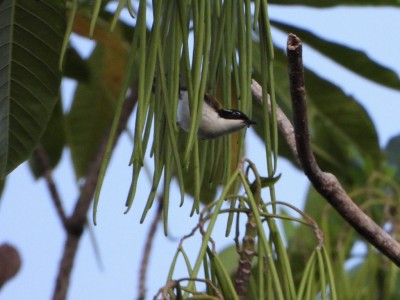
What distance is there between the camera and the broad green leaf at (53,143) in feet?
6.74

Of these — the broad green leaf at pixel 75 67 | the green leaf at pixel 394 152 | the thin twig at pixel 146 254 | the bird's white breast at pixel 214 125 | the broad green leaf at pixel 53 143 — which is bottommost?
the thin twig at pixel 146 254

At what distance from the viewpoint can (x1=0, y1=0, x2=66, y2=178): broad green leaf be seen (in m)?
1.24

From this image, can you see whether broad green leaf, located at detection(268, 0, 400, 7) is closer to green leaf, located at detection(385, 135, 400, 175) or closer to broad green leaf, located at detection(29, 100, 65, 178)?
broad green leaf, located at detection(29, 100, 65, 178)

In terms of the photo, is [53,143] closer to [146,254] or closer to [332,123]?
[146,254]

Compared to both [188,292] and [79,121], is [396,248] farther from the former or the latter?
[79,121]

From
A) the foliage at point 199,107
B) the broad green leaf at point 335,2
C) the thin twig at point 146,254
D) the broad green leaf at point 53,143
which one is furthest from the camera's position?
the broad green leaf at point 53,143

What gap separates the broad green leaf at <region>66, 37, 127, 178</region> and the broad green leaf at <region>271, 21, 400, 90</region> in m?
0.34

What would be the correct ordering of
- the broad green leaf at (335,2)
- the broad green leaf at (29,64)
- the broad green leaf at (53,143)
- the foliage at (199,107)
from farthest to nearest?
the broad green leaf at (53,143) → the broad green leaf at (335,2) → the broad green leaf at (29,64) → the foliage at (199,107)

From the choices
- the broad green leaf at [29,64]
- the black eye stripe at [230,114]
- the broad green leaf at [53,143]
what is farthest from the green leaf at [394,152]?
the black eye stripe at [230,114]

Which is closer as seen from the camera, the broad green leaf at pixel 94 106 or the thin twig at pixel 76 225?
the thin twig at pixel 76 225

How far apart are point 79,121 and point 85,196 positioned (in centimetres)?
53

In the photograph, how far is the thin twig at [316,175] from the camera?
2.99 ft

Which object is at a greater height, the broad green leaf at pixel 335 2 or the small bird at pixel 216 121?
the broad green leaf at pixel 335 2

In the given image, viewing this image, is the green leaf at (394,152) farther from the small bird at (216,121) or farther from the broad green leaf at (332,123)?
the small bird at (216,121)
